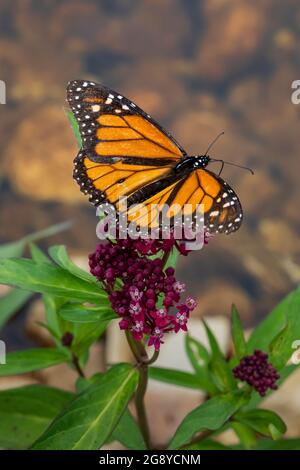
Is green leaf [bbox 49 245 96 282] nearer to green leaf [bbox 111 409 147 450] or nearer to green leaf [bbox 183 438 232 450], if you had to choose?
green leaf [bbox 111 409 147 450]

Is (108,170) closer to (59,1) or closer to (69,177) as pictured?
(69,177)

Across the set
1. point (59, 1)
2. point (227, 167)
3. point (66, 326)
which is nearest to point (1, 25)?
point (59, 1)

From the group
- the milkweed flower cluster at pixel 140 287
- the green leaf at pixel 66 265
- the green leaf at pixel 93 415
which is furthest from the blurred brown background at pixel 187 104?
the milkweed flower cluster at pixel 140 287

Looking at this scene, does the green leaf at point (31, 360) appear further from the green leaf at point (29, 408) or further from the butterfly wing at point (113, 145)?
the butterfly wing at point (113, 145)

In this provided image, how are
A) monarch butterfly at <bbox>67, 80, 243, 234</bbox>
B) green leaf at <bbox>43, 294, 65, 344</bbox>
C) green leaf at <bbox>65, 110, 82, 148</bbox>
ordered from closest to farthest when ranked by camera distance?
monarch butterfly at <bbox>67, 80, 243, 234</bbox>, green leaf at <bbox>65, 110, 82, 148</bbox>, green leaf at <bbox>43, 294, 65, 344</bbox>

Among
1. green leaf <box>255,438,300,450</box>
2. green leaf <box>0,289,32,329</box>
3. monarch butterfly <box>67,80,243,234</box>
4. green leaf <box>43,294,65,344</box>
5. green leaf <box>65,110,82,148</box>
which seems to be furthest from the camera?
green leaf <box>0,289,32,329</box>

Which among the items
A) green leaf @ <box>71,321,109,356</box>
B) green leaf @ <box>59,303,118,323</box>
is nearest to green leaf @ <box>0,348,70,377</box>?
green leaf @ <box>71,321,109,356</box>
